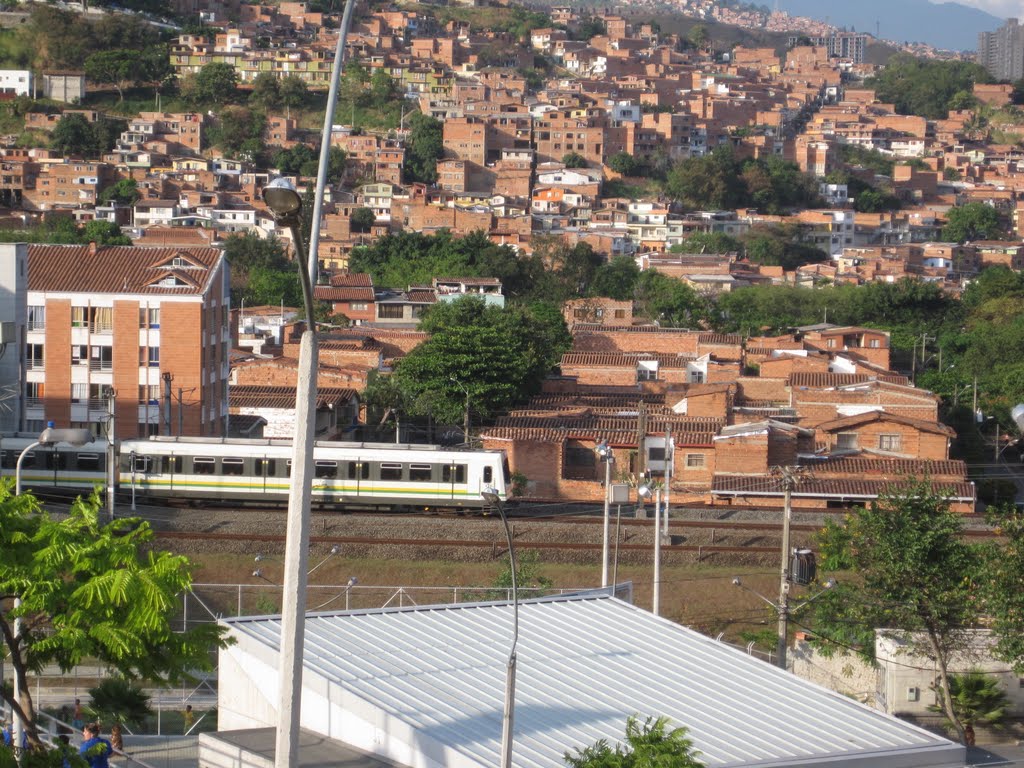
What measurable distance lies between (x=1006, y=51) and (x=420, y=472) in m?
152

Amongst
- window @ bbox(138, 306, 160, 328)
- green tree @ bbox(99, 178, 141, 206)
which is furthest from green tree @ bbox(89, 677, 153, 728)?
green tree @ bbox(99, 178, 141, 206)

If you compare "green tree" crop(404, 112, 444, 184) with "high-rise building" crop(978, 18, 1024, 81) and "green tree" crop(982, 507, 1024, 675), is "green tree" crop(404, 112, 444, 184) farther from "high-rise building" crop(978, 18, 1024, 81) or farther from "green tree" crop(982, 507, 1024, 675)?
"high-rise building" crop(978, 18, 1024, 81)

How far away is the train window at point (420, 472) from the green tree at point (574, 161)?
5523 cm

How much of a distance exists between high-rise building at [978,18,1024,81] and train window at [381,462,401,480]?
14450 centimetres

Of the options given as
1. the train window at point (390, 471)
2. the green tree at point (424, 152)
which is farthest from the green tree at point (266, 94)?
the train window at point (390, 471)

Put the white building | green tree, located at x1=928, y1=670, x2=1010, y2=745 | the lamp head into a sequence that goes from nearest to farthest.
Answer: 1. the lamp head
2. green tree, located at x1=928, y1=670, x2=1010, y2=745
3. the white building

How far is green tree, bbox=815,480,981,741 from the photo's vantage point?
1548 centimetres

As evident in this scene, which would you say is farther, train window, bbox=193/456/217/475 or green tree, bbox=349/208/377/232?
green tree, bbox=349/208/377/232

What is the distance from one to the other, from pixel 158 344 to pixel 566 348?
1376 cm

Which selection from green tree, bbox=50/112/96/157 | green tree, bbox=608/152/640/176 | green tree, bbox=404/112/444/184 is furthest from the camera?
green tree, bbox=608/152/640/176

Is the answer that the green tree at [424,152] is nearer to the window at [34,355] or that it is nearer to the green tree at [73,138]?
the green tree at [73,138]

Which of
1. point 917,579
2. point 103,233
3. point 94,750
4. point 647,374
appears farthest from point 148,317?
point 103,233

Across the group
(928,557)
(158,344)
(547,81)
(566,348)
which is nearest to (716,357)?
(566,348)

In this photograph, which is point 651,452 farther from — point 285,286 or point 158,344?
point 285,286
